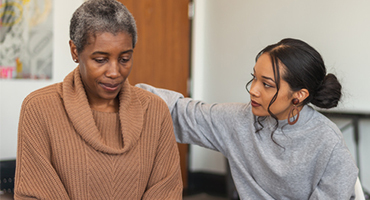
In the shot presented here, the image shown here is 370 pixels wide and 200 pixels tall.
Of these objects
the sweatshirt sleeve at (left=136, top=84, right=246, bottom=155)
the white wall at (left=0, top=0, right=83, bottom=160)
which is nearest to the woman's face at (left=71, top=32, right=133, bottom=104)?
the sweatshirt sleeve at (left=136, top=84, right=246, bottom=155)

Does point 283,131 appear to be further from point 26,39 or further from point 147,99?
point 26,39

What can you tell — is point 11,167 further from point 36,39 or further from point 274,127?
point 274,127

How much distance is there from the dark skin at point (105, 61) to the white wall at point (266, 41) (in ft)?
6.27

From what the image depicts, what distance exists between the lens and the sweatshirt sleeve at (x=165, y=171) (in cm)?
132

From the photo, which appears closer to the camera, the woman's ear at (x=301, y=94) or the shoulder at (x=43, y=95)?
the shoulder at (x=43, y=95)

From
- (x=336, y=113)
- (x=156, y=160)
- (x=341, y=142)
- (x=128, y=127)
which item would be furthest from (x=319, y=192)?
(x=336, y=113)

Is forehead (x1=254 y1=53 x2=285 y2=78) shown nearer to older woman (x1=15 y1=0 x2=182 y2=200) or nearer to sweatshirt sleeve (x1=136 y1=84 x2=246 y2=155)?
sweatshirt sleeve (x1=136 y1=84 x2=246 y2=155)

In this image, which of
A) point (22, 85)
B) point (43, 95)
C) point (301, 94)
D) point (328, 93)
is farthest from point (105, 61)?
point (22, 85)

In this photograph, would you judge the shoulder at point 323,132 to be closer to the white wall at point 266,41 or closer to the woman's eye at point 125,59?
the woman's eye at point 125,59

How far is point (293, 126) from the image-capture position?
155 centimetres

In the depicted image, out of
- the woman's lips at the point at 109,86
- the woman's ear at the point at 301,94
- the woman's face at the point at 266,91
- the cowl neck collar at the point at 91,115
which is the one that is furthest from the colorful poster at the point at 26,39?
the woman's ear at the point at 301,94

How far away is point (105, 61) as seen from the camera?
1193 millimetres

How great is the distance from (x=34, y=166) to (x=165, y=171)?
1.40ft

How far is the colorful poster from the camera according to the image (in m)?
2.47
